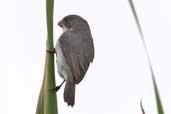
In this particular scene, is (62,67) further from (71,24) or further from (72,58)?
(71,24)

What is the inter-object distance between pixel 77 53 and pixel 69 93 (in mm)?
253

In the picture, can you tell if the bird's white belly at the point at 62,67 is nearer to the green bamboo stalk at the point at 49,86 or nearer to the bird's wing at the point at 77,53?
the bird's wing at the point at 77,53

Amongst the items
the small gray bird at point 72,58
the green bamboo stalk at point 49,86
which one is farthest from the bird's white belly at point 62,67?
the green bamboo stalk at point 49,86

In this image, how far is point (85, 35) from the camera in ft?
7.88

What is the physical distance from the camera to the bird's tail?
1720 millimetres

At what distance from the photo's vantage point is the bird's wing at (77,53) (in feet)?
6.49

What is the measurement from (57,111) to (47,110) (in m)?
0.03

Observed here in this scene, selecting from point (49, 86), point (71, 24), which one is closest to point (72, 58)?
point (71, 24)

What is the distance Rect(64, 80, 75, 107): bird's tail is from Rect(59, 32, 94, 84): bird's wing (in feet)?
0.13

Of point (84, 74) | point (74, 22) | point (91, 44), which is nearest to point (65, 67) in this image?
point (84, 74)

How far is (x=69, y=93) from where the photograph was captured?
6.09 feet

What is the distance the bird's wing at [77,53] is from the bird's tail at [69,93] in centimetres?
4

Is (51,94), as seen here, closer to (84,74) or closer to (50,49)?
(50,49)

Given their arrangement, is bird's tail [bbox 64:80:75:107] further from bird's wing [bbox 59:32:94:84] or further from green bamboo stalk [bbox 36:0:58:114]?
green bamboo stalk [bbox 36:0:58:114]
